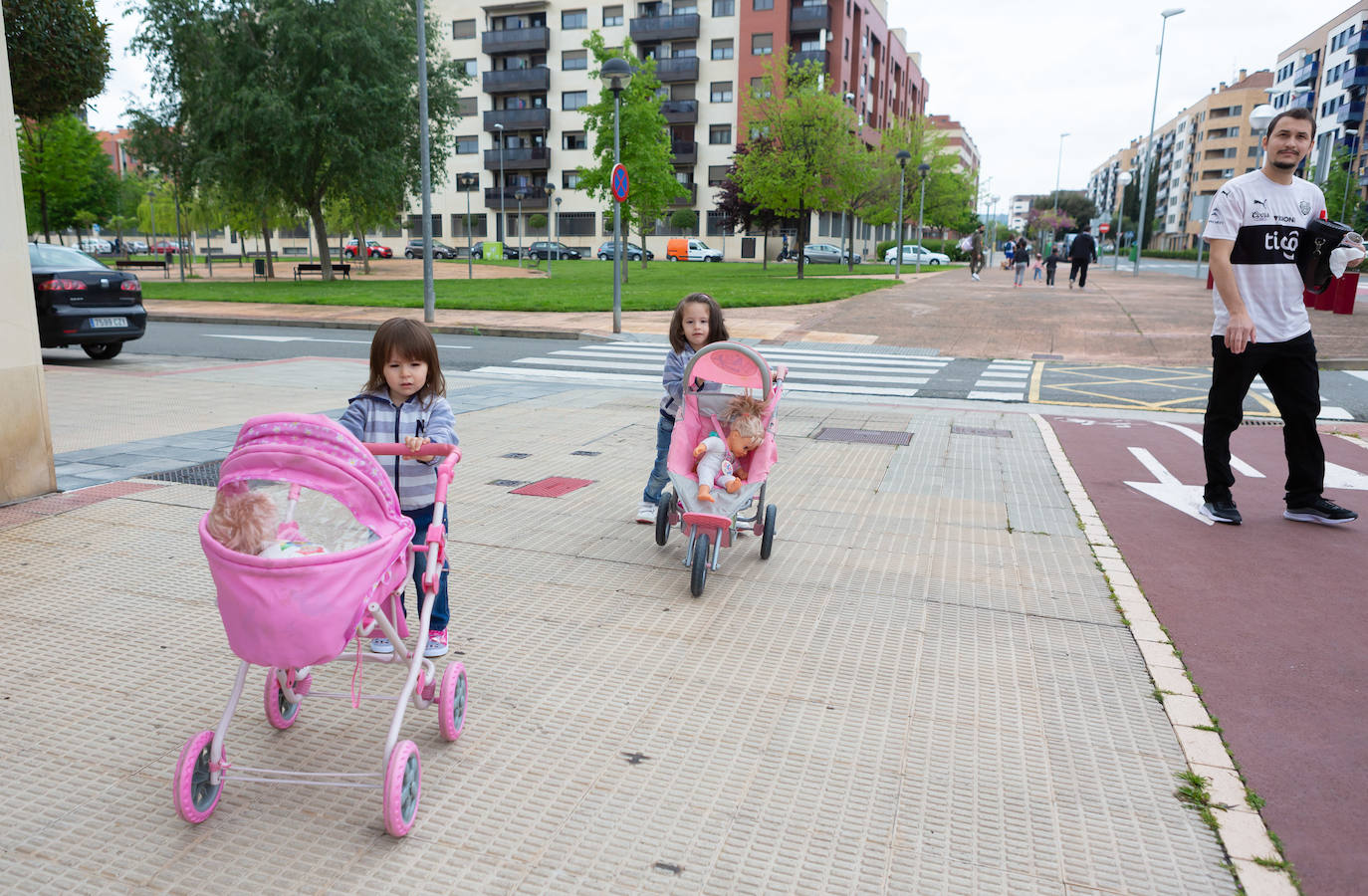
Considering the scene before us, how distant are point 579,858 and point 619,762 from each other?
0.48 m

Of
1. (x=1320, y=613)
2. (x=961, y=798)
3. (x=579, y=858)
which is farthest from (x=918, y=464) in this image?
(x=579, y=858)

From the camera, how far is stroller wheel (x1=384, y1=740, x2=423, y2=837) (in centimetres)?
250

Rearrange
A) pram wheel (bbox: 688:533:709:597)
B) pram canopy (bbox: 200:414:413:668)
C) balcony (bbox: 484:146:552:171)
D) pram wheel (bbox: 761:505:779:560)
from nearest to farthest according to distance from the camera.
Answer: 1. pram canopy (bbox: 200:414:413:668)
2. pram wheel (bbox: 688:533:709:597)
3. pram wheel (bbox: 761:505:779:560)
4. balcony (bbox: 484:146:552:171)

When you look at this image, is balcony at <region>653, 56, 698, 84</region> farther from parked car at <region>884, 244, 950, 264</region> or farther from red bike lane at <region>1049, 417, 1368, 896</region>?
red bike lane at <region>1049, 417, 1368, 896</region>

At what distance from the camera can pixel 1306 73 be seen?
96312mm

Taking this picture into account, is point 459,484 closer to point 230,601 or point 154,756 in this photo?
point 154,756

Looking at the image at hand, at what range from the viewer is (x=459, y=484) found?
21.0 ft

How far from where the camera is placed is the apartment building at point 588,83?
68375 millimetres

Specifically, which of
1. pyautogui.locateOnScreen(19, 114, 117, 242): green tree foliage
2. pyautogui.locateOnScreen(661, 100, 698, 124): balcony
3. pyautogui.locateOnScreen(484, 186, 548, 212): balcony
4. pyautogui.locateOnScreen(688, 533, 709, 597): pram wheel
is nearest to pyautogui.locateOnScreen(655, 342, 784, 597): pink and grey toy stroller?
pyautogui.locateOnScreen(688, 533, 709, 597): pram wheel

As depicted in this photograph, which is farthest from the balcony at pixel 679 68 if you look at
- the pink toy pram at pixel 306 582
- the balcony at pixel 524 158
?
the pink toy pram at pixel 306 582

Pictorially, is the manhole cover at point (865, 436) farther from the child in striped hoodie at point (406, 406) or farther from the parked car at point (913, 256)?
the parked car at point (913, 256)

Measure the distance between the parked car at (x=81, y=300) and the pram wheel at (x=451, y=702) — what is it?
11747 millimetres

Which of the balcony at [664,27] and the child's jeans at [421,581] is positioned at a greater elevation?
the balcony at [664,27]

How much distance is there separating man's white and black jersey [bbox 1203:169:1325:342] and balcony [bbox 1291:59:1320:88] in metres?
112
